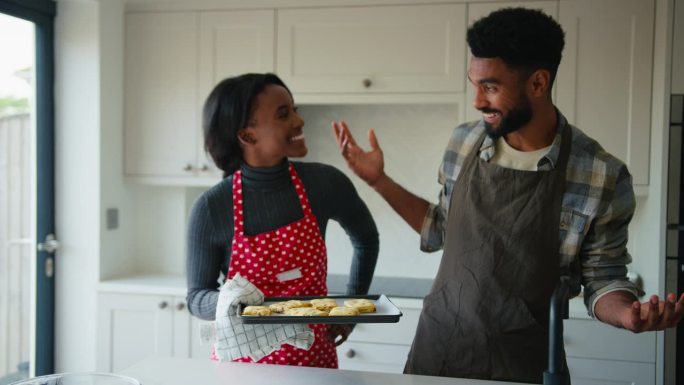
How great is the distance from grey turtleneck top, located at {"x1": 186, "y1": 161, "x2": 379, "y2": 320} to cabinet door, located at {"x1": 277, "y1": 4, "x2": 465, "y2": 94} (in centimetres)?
109

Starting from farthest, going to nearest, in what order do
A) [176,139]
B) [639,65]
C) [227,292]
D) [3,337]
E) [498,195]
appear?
[176,139] → [3,337] → [639,65] → [498,195] → [227,292]

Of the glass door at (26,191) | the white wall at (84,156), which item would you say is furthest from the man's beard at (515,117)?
the glass door at (26,191)

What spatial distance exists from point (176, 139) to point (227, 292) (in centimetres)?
174

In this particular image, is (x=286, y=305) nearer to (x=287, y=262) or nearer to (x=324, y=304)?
(x=324, y=304)

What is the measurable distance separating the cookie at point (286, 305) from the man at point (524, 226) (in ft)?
1.05

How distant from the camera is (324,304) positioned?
1.52m

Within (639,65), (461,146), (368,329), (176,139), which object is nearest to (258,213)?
(461,146)

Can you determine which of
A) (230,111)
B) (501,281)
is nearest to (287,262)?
(230,111)

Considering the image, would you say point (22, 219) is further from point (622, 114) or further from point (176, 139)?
point (622, 114)

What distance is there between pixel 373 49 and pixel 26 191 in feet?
5.01

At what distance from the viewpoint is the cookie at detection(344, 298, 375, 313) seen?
1.48m

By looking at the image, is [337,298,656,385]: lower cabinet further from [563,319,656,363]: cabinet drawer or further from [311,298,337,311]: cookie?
[311,298,337,311]: cookie

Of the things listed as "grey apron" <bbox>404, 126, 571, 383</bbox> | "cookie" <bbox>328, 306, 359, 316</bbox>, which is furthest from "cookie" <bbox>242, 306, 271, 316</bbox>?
"grey apron" <bbox>404, 126, 571, 383</bbox>

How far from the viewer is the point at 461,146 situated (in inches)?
68.4
